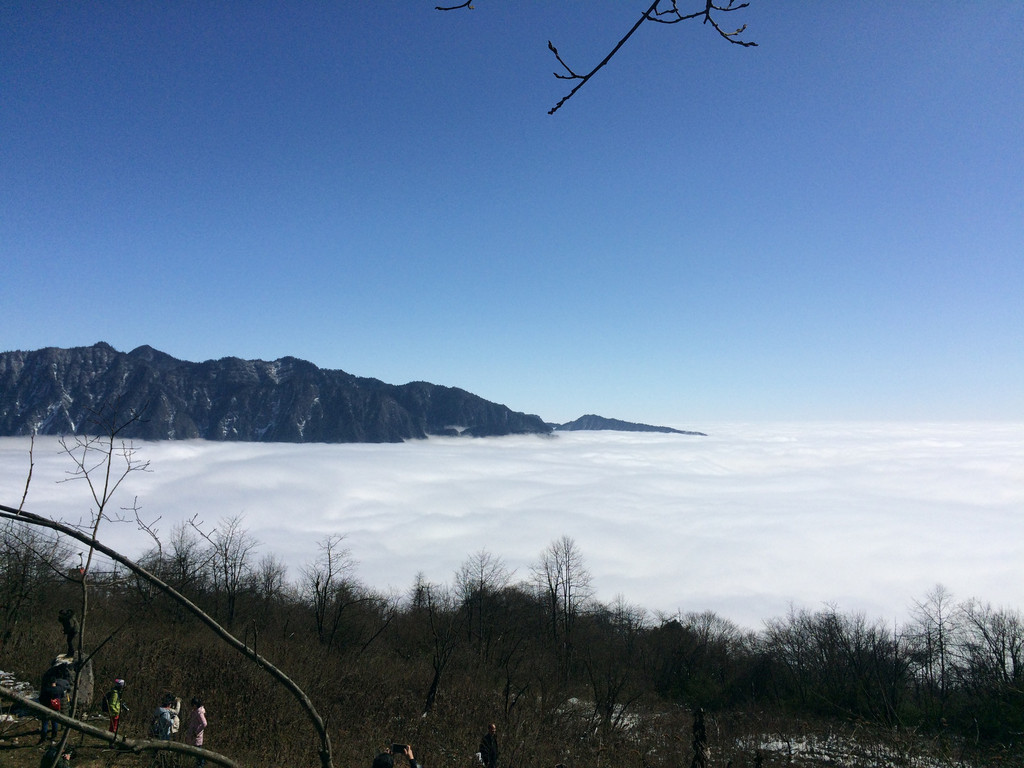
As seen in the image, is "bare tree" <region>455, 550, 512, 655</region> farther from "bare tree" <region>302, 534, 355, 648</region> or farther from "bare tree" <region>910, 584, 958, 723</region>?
"bare tree" <region>910, 584, 958, 723</region>

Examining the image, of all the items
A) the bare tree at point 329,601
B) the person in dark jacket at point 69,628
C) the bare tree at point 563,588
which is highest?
the person in dark jacket at point 69,628

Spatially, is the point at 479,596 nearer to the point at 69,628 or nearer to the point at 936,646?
the point at 936,646

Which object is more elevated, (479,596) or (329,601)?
(329,601)

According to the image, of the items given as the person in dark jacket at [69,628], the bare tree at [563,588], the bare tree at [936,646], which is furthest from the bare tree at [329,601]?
the bare tree at [936,646]

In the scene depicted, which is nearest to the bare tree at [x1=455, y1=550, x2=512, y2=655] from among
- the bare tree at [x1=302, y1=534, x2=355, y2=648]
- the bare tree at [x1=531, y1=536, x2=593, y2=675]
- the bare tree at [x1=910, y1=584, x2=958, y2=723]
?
the bare tree at [x1=531, y1=536, x2=593, y2=675]

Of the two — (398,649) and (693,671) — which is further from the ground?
(398,649)

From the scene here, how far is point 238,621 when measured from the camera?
154 ft

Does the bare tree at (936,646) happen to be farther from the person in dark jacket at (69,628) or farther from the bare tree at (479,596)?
the person in dark jacket at (69,628)

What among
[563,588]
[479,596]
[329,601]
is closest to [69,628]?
[329,601]

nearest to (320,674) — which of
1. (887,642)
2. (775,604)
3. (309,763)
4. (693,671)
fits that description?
(309,763)

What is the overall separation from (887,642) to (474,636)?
4018cm

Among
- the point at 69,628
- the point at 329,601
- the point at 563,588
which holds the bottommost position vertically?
the point at 563,588

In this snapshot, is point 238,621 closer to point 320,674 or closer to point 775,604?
point 320,674

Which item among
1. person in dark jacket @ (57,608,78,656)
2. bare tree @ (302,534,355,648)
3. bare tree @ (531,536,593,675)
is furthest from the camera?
bare tree @ (531,536,593,675)
